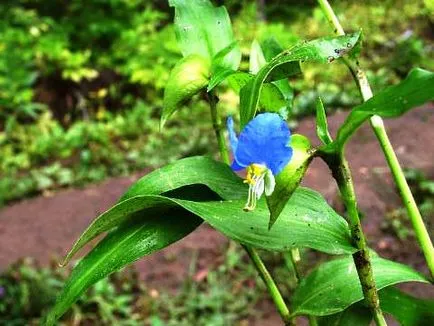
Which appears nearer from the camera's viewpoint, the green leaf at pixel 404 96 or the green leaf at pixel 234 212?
the green leaf at pixel 404 96

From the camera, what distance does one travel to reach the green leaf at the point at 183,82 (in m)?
0.75

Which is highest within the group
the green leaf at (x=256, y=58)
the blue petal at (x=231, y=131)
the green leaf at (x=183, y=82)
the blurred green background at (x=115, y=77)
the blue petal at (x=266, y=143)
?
the blurred green background at (x=115, y=77)

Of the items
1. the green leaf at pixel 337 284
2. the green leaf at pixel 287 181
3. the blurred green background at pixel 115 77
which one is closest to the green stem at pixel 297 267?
the green leaf at pixel 337 284

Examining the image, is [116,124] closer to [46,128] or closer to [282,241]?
[46,128]

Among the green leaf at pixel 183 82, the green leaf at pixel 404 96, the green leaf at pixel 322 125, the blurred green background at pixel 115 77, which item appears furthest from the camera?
the blurred green background at pixel 115 77

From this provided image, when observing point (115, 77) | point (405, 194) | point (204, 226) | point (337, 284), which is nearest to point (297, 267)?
point (337, 284)

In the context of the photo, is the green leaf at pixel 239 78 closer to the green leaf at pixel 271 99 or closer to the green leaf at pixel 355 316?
the green leaf at pixel 271 99

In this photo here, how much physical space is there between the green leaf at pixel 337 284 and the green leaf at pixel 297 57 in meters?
0.27

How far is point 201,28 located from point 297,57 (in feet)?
0.91

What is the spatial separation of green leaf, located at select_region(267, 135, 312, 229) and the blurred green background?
401 cm

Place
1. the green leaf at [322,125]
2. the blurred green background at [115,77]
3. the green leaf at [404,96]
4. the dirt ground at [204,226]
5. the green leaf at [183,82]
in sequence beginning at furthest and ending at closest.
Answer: the blurred green background at [115,77]
the dirt ground at [204,226]
the green leaf at [183,82]
the green leaf at [322,125]
the green leaf at [404,96]

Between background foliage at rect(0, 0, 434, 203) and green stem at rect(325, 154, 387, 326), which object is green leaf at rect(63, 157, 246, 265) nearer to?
green stem at rect(325, 154, 387, 326)

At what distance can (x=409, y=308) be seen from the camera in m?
0.79

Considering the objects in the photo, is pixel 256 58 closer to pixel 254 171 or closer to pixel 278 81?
pixel 278 81
